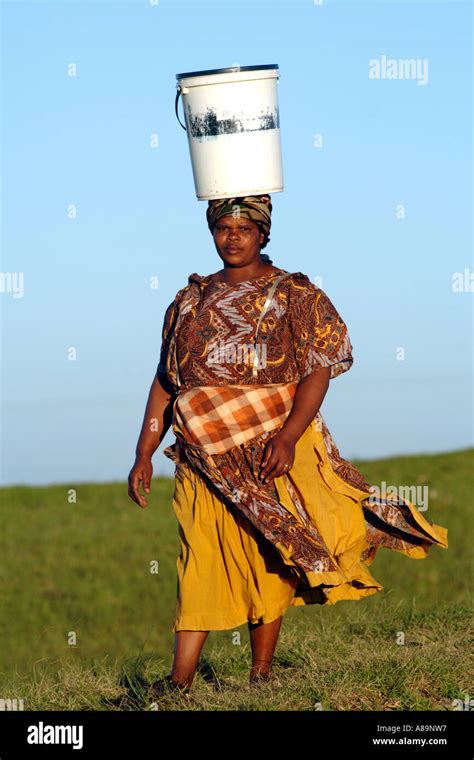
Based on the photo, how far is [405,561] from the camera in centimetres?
1364

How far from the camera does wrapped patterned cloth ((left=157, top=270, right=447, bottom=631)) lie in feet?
17.7

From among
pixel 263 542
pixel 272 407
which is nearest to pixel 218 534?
pixel 263 542

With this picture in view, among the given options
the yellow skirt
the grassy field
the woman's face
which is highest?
the woman's face

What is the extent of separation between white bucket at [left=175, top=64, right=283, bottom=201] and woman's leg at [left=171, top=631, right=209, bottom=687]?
189 centimetres

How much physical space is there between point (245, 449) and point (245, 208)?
1.05 metres

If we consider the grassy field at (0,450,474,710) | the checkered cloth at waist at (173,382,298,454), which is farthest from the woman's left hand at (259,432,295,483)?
the grassy field at (0,450,474,710)

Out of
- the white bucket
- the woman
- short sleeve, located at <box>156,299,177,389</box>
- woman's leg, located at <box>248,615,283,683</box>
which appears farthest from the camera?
short sleeve, located at <box>156,299,177,389</box>

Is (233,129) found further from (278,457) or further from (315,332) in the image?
(278,457)

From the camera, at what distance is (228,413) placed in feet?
17.7

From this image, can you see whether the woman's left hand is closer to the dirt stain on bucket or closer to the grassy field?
the grassy field

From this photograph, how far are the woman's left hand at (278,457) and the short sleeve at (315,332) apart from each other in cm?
32

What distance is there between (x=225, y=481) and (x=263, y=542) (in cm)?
32

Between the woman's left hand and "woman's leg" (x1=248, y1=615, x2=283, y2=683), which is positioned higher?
the woman's left hand

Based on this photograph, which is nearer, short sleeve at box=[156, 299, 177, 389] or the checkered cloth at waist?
the checkered cloth at waist
